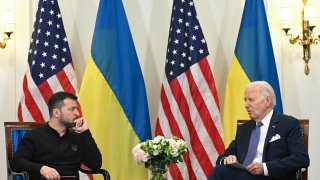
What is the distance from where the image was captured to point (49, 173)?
4660mm

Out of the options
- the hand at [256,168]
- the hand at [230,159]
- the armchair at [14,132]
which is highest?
the armchair at [14,132]

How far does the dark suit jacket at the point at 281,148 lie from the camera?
4.46m

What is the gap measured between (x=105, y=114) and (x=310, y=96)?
2.24 m

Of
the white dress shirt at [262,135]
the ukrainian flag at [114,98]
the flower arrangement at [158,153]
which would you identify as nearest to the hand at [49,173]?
the flower arrangement at [158,153]

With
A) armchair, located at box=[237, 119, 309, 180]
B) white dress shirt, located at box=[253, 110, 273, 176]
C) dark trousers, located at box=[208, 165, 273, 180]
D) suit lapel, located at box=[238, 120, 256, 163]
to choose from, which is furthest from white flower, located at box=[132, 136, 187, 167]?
armchair, located at box=[237, 119, 309, 180]

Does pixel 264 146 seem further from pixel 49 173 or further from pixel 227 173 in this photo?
pixel 49 173

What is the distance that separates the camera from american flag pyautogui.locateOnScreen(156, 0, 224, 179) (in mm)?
6195

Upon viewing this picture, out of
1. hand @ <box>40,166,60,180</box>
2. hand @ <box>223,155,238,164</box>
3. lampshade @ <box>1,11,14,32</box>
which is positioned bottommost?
hand @ <box>40,166,60,180</box>

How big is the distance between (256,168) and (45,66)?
2.67 metres

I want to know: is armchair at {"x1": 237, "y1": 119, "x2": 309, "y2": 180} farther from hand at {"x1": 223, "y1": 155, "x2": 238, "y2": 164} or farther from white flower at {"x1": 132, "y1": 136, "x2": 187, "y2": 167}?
white flower at {"x1": 132, "y1": 136, "x2": 187, "y2": 167}

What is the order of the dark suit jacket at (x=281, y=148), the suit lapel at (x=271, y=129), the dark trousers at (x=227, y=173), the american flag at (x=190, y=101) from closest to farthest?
the dark suit jacket at (x=281, y=148), the dark trousers at (x=227, y=173), the suit lapel at (x=271, y=129), the american flag at (x=190, y=101)

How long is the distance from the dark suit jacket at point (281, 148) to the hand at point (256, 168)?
58 millimetres

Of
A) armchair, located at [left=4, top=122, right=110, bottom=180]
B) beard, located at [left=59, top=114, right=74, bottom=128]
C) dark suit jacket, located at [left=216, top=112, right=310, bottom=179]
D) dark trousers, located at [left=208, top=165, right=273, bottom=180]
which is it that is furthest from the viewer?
armchair, located at [left=4, top=122, right=110, bottom=180]

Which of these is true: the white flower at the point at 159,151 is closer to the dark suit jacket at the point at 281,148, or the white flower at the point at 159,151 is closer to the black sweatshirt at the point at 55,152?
the dark suit jacket at the point at 281,148
